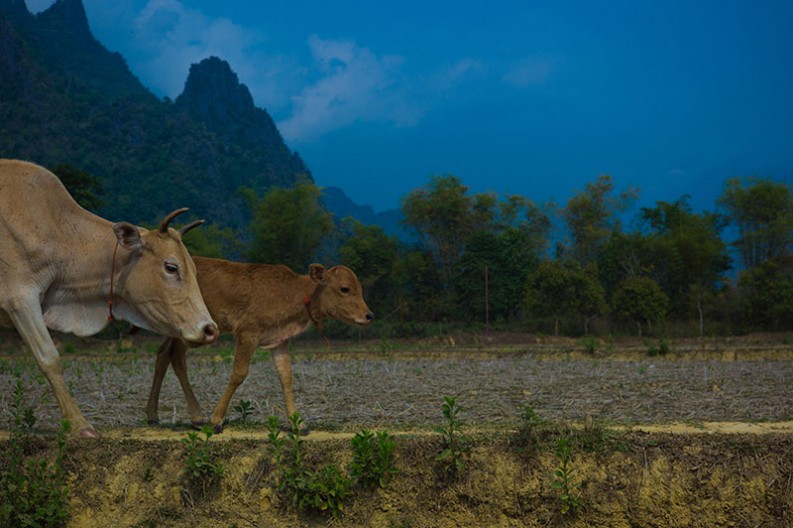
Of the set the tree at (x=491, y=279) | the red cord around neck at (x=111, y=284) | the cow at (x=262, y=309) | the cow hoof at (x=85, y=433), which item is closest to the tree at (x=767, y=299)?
the tree at (x=491, y=279)

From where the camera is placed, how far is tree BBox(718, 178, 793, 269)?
3969 centimetres

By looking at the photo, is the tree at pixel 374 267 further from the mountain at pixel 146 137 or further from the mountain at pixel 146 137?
the mountain at pixel 146 137

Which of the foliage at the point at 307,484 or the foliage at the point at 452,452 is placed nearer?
the foliage at the point at 307,484

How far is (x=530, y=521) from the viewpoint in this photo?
18.7ft

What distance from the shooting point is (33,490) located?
18.2ft

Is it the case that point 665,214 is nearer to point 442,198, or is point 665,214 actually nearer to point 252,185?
point 442,198

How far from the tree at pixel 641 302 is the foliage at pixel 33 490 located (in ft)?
94.5

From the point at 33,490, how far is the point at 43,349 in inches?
46.7

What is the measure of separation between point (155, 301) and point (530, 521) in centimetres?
364

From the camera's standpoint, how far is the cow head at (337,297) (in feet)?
23.9

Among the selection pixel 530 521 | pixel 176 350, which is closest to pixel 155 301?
pixel 176 350

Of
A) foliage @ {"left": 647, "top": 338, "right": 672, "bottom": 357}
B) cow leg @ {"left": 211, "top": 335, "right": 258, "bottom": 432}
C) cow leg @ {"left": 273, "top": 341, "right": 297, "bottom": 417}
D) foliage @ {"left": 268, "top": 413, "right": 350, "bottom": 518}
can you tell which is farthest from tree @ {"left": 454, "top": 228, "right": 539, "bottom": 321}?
foliage @ {"left": 268, "top": 413, "right": 350, "bottom": 518}

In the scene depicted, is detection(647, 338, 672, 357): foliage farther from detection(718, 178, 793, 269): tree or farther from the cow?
detection(718, 178, 793, 269): tree

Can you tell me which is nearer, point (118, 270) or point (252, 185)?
point (118, 270)
